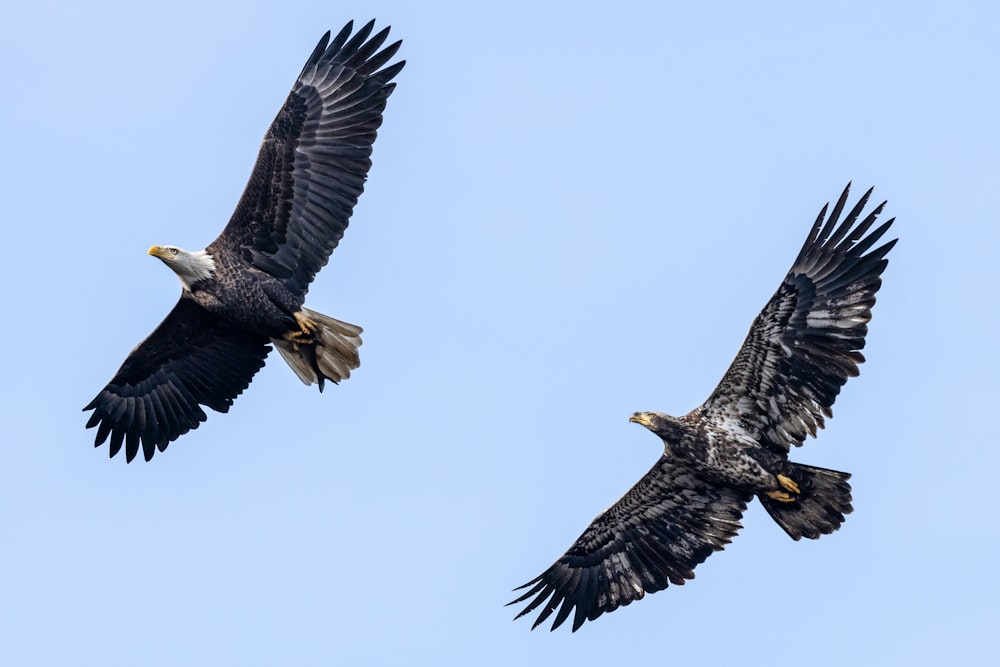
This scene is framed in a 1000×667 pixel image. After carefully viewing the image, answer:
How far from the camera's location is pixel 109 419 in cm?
2142

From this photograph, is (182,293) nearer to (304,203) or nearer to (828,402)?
(304,203)

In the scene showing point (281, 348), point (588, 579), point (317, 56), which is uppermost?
point (317, 56)

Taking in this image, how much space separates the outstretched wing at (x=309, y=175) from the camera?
19.9m

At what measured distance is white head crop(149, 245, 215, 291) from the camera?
19703 mm

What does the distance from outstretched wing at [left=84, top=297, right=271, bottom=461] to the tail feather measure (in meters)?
6.45

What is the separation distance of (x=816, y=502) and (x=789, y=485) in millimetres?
336

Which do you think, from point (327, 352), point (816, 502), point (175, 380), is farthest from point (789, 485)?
point (175, 380)

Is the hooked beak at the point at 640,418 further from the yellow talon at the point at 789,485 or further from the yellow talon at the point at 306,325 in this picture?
the yellow talon at the point at 306,325

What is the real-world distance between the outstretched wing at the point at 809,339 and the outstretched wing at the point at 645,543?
3.51 ft

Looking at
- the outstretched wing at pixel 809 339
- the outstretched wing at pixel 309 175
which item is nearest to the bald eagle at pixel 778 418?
the outstretched wing at pixel 809 339

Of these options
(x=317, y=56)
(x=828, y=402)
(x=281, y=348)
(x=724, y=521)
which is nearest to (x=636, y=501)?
(x=724, y=521)

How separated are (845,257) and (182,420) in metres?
8.12

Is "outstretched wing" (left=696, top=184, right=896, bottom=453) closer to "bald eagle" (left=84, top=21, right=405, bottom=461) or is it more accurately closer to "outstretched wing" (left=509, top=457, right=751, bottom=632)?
"outstretched wing" (left=509, top=457, right=751, bottom=632)

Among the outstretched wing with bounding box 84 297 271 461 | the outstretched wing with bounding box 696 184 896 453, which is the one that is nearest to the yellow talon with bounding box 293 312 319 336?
the outstretched wing with bounding box 84 297 271 461
